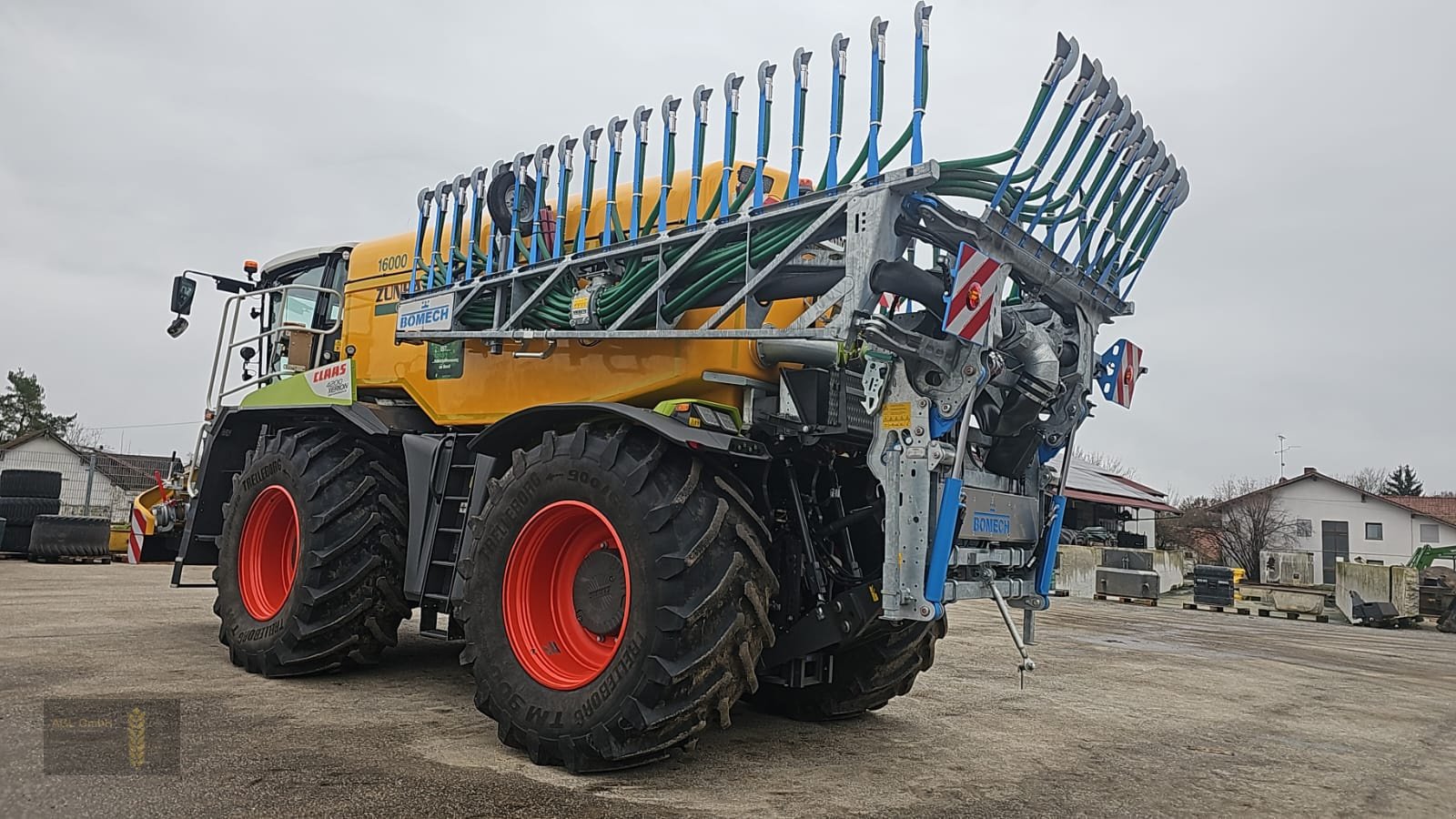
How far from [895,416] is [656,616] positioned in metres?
1.39

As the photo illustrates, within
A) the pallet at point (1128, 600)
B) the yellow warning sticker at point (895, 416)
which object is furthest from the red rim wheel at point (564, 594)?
the pallet at point (1128, 600)

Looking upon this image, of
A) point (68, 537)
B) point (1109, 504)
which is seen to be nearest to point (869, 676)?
point (68, 537)

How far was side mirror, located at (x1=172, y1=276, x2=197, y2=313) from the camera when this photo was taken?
8039 mm

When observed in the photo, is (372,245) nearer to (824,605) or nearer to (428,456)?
(428,456)

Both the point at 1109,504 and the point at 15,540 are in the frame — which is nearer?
the point at 15,540

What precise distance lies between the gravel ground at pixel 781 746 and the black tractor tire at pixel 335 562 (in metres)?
0.21

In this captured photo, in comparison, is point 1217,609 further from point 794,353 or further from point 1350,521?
point 1350,521

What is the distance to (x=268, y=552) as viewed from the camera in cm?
721

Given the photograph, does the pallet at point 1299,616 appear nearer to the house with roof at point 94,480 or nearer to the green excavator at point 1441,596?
the green excavator at point 1441,596

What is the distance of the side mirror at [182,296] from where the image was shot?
8039 millimetres

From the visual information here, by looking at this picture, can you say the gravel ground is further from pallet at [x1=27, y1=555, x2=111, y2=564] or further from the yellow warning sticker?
pallet at [x1=27, y1=555, x2=111, y2=564]

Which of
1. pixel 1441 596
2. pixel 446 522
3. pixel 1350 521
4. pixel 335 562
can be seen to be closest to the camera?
pixel 446 522

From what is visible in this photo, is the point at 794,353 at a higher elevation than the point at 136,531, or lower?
higher

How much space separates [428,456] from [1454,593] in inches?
735
